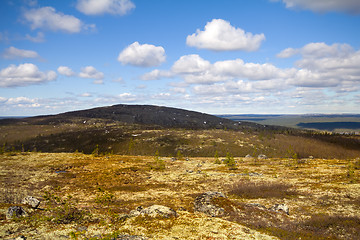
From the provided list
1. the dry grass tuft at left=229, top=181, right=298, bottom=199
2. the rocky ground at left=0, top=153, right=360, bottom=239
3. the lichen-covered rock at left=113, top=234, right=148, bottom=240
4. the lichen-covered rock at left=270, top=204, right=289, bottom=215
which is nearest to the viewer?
the lichen-covered rock at left=113, top=234, right=148, bottom=240

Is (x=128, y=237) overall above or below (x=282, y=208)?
above

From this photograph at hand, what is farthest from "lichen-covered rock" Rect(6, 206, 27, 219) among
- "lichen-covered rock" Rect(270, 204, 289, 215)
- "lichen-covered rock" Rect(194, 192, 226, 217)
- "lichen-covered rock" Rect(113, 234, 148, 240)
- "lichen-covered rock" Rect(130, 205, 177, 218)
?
"lichen-covered rock" Rect(270, 204, 289, 215)

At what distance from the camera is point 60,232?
63.6 ft

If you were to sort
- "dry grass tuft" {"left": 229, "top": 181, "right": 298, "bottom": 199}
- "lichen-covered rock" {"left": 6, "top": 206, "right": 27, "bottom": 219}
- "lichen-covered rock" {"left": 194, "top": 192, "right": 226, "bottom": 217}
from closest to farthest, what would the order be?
"lichen-covered rock" {"left": 6, "top": 206, "right": 27, "bottom": 219}, "lichen-covered rock" {"left": 194, "top": 192, "right": 226, "bottom": 217}, "dry grass tuft" {"left": 229, "top": 181, "right": 298, "bottom": 199}

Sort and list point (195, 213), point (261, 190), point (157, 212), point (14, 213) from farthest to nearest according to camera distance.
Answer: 1. point (261, 190)
2. point (195, 213)
3. point (157, 212)
4. point (14, 213)

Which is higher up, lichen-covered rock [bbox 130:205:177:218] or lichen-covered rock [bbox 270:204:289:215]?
lichen-covered rock [bbox 130:205:177:218]

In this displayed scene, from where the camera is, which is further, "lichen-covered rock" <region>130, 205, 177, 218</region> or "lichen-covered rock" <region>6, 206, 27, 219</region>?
"lichen-covered rock" <region>130, 205, 177, 218</region>

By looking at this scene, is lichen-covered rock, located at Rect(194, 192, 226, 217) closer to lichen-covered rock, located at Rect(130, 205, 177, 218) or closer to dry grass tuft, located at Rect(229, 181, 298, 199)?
lichen-covered rock, located at Rect(130, 205, 177, 218)

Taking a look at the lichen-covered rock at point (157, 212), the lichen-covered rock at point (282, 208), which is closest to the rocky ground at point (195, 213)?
the lichen-covered rock at point (282, 208)

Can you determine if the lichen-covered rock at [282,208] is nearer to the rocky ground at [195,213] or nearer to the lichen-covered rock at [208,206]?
the rocky ground at [195,213]

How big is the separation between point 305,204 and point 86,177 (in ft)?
200

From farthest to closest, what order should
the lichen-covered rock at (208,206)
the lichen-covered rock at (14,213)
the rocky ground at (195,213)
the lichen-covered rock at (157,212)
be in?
the lichen-covered rock at (208,206), the lichen-covered rock at (157,212), the lichen-covered rock at (14,213), the rocky ground at (195,213)

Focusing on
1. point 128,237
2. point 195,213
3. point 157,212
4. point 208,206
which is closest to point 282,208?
point 208,206

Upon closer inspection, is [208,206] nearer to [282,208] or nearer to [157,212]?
[157,212]
